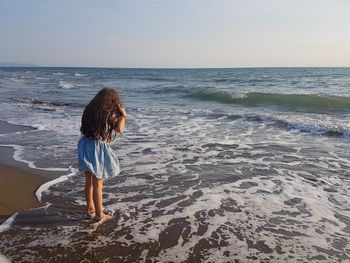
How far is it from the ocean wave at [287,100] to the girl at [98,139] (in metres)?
13.7

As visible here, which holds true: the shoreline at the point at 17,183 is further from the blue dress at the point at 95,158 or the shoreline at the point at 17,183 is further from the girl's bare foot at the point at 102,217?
the blue dress at the point at 95,158

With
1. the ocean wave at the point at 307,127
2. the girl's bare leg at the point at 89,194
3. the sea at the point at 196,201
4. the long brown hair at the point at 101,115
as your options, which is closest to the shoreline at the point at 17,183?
the sea at the point at 196,201

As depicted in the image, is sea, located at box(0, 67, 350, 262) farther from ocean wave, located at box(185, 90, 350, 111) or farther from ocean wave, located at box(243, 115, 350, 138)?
ocean wave, located at box(185, 90, 350, 111)

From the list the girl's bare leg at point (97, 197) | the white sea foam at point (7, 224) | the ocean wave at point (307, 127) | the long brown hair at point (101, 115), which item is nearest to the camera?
the white sea foam at point (7, 224)

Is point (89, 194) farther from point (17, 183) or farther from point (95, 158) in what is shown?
point (17, 183)

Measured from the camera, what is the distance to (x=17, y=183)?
553 cm

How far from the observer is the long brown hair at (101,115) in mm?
4145

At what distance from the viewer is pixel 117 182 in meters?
5.67

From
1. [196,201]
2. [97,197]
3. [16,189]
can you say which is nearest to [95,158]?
[97,197]

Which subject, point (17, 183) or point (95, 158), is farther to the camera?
point (17, 183)

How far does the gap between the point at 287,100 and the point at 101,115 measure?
53.1 feet

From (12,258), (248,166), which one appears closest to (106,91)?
(12,258)

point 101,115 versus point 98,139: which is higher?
point 101,115

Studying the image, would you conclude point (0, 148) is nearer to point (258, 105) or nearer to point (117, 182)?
point (117, 182)
